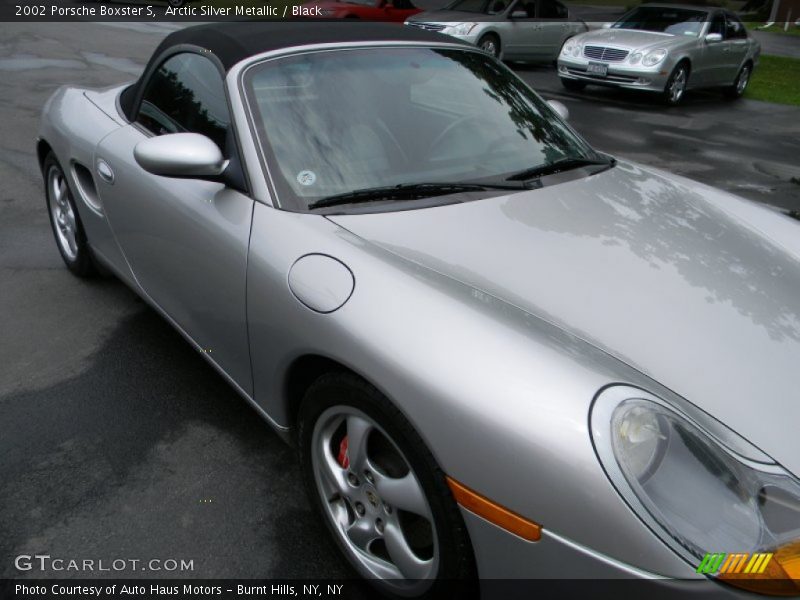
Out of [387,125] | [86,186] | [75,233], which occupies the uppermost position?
[387,125]

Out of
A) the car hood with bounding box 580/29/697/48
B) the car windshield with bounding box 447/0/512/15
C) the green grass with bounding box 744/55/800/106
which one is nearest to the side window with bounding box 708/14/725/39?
the car hood with bounding box 580/29/697/48

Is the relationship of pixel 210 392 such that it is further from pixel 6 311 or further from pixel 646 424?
pixel 646 424

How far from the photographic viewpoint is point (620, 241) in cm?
226

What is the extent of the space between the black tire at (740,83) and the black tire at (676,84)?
1.80 m

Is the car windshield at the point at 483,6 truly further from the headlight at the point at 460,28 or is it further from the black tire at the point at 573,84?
the black tire at the point at 573,84

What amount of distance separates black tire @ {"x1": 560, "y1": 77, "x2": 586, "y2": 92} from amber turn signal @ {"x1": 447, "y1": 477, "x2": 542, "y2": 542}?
10.9 m

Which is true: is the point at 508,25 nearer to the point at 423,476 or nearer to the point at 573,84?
the point at 573,84

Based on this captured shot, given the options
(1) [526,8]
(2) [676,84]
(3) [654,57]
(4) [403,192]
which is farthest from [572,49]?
(4) [403,192]

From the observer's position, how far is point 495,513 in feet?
5.03

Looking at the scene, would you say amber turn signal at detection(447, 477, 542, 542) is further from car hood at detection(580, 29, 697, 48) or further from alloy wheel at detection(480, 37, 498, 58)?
alloy wheel at detection(480, 37, 498, 58)

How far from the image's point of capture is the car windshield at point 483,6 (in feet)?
42.5

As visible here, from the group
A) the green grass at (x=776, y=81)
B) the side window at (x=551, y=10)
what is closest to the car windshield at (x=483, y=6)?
the side window at (x=551, y=10)

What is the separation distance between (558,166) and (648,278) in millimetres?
854

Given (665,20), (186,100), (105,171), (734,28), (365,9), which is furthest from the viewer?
(365,9)
